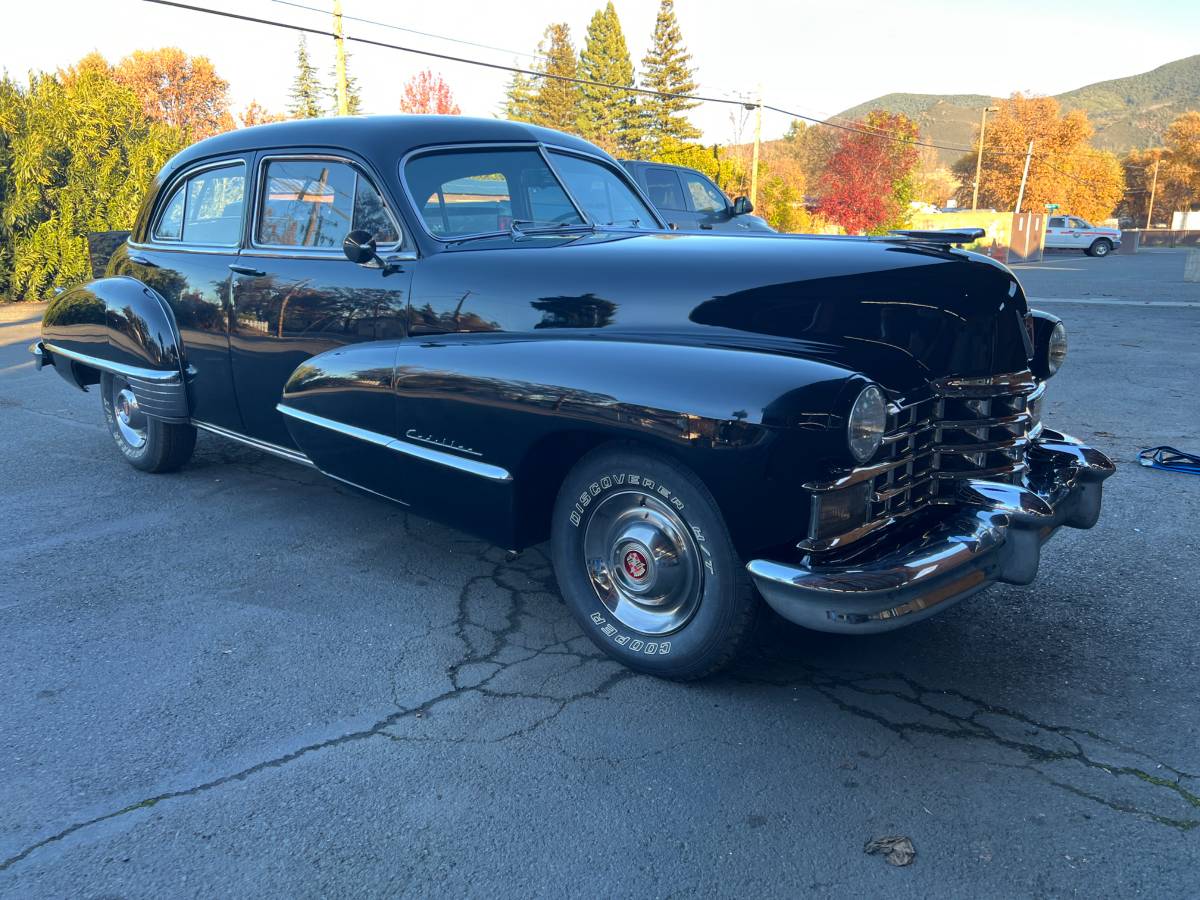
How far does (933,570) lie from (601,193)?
256 cm

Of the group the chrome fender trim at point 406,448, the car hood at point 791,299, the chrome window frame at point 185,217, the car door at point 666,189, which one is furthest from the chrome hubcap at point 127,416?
the car door at point 666,189

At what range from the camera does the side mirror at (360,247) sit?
12.0 ft

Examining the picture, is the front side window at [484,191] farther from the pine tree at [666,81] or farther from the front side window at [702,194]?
the pine tree at [666,81]

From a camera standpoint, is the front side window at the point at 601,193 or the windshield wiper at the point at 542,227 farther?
the front side window at the point at 601,193

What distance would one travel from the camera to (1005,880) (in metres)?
2.14

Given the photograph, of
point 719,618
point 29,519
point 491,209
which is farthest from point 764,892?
point 29,519

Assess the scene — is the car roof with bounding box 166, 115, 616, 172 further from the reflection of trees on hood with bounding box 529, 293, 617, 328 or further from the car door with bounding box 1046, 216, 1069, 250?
the car door with bounding box 1046, 216, 1069, 250

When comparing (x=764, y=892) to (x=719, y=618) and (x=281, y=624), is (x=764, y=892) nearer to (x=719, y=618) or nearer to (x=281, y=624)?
(x=719, y=618)

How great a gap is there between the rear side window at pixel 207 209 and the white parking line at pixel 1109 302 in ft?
46.7

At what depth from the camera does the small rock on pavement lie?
7.26ft

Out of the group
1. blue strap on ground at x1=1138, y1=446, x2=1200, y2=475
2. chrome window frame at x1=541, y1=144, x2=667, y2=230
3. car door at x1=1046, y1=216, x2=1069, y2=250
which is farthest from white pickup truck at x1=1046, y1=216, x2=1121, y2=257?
chrome window frame at x1=541, y1=144, x2=667, y2=230

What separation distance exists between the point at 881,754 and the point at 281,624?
2184 mm

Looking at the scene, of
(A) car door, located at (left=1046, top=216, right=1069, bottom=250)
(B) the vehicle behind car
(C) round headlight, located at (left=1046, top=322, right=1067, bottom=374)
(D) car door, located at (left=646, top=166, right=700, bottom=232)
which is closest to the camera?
(C) round headlight, located at (left=1046, top=322, right=1067, bottom=374)

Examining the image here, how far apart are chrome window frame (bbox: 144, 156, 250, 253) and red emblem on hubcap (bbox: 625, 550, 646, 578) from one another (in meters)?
2.65
